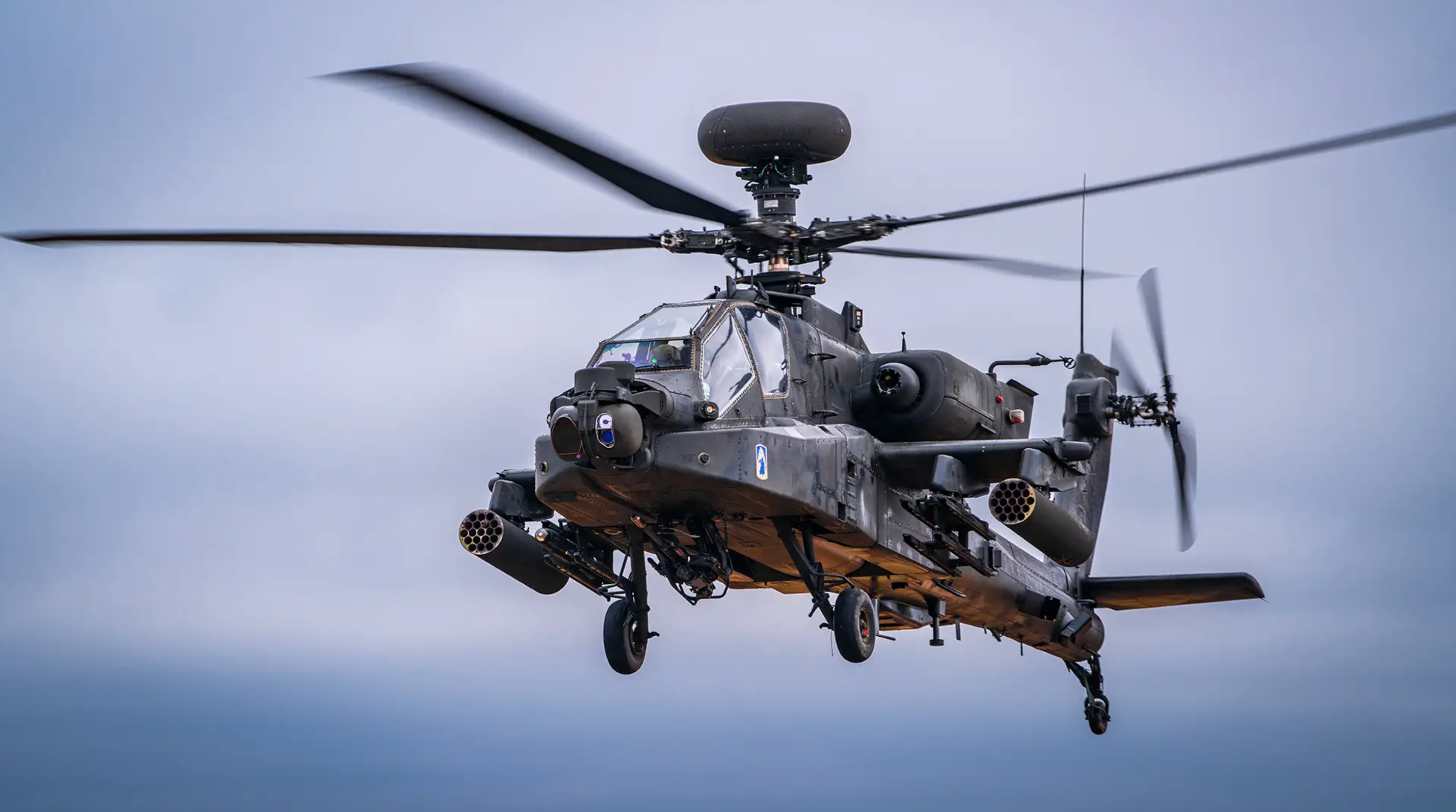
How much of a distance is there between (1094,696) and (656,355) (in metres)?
9.24

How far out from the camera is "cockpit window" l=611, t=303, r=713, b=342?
16.1m

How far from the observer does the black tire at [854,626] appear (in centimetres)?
1593

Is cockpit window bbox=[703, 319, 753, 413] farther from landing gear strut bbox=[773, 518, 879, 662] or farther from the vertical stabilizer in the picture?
the vertical stabilizer

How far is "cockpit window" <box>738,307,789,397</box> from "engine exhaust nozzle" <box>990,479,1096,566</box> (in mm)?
2131

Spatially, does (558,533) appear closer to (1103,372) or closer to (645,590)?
(645,590)

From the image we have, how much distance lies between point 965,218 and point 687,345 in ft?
9.72

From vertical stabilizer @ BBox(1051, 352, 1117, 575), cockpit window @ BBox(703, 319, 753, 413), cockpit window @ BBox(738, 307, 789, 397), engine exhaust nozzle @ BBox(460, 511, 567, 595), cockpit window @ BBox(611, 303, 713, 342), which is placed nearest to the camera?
cockpit window @ BBox(703, 319, 753, 413)

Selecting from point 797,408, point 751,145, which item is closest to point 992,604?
point 797,408

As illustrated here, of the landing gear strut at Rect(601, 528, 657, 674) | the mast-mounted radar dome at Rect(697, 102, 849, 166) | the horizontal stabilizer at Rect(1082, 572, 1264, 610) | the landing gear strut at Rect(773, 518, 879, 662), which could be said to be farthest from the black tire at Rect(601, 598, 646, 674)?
the horizontal stabilizer at Rect(1082, 572, 1264, 610)

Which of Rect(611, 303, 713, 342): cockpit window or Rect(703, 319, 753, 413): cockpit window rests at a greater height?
Rect(611, 303, 713, 342): cockpit window

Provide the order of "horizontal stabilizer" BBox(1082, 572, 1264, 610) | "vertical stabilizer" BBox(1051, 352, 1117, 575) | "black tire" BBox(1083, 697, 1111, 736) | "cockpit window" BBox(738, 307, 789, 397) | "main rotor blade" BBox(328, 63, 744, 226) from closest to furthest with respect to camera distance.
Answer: "main rotor blade" BBox(328, 63, 744, 226)
"cockpit window" BBox(738, 307, 789, 397)
"vertical stabilizer" BBox(1051, 352, 1117, 575)
"horizontal stabilizer" BBox(1082, 572, 1264, 610)
"black tire" BBox(1083, 697, 1111, 736)

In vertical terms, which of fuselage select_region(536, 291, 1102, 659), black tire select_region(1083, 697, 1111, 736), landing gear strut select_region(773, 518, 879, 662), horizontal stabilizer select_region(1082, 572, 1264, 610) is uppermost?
fuselage select_region(536, 291, 1102, 659)

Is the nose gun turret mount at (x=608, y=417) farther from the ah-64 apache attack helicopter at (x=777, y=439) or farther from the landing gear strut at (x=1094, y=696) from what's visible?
the landing gear strut at (x=1094, y=696)

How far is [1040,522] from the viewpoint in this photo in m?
16.5
